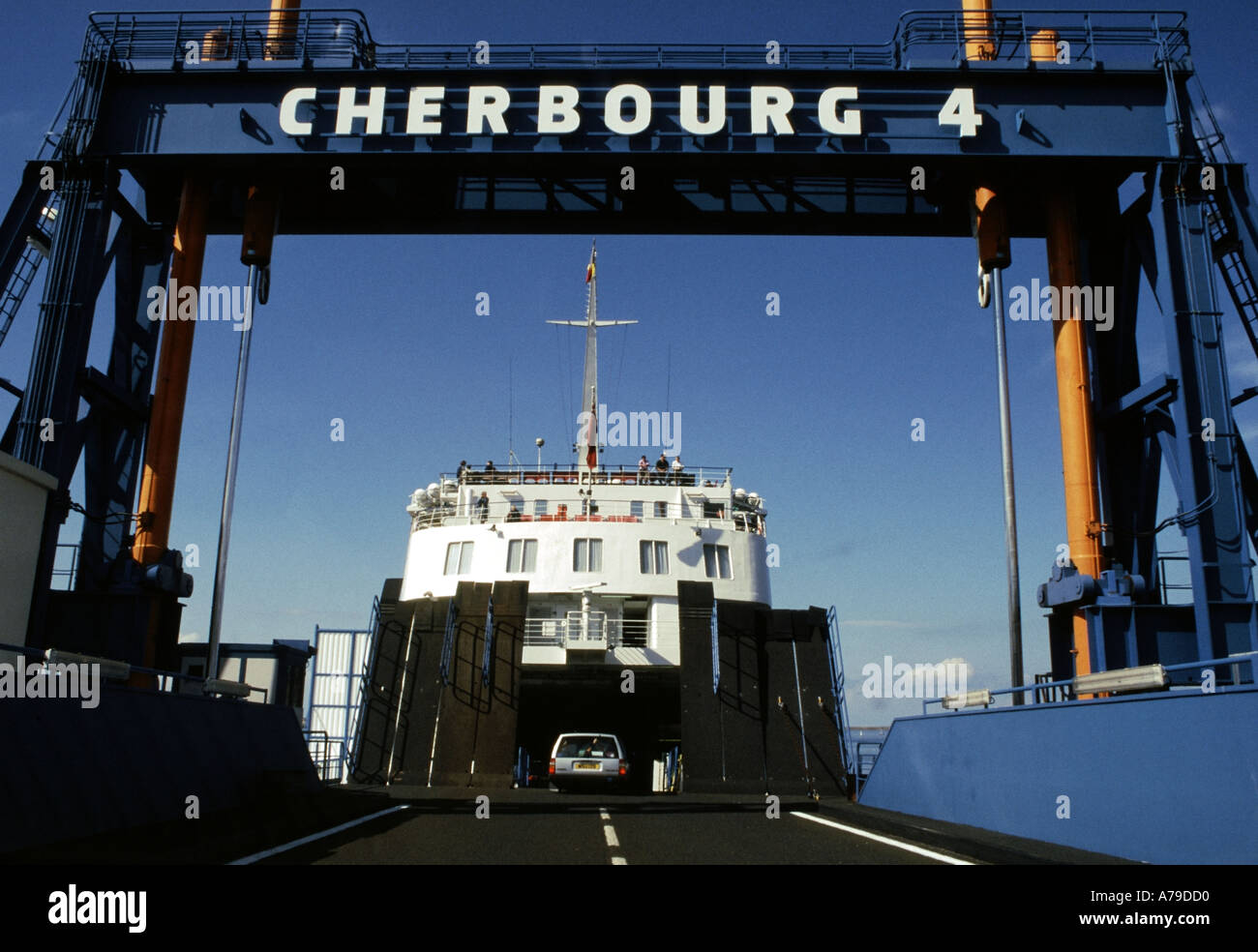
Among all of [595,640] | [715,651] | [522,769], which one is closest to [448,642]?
[595,640]

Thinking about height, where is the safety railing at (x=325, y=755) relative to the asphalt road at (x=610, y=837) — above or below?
above

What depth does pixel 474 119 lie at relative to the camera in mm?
16875

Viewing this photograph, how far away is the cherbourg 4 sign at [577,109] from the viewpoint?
16.8 metres

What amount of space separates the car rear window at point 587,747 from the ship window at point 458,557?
6630 mm

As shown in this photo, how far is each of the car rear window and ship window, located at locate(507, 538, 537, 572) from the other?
5.42 meters

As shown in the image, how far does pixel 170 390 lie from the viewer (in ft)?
55.7

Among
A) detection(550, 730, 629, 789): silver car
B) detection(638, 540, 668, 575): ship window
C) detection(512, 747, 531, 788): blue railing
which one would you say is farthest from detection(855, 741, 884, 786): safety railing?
detection(512, 747, 531, 788): blue railing

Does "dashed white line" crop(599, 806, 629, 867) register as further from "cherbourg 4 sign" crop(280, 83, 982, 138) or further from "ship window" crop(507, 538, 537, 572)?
"ship window" crop(507, 538, 537, 572)

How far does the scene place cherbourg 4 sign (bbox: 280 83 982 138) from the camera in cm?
1680

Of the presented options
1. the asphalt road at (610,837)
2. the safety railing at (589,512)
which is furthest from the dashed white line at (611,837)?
the safety railing at (589,512)

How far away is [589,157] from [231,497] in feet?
24.5

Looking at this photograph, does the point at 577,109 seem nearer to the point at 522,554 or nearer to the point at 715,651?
the point at 715,651

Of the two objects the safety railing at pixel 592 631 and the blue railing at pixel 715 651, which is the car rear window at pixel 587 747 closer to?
the blue railing at pixel 715 651

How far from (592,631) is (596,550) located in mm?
2084
